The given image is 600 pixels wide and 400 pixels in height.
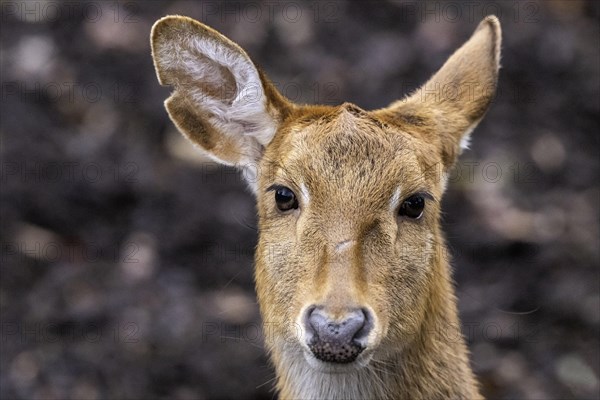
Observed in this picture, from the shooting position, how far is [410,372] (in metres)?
4.88

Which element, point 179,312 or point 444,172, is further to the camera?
point 179,312

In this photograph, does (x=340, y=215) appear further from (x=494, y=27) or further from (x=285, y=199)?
(x=494, y=27)

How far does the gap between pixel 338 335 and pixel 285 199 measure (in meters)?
0.84

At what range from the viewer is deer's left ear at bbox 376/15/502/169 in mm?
5219

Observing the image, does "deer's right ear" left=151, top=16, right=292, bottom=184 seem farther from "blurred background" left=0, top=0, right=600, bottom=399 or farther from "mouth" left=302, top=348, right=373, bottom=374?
"blurred background" left=0, top=0, right=600, bottom=399

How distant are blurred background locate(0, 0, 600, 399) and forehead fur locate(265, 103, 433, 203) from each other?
298 centimetres

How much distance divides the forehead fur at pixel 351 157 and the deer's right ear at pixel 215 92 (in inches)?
8.0

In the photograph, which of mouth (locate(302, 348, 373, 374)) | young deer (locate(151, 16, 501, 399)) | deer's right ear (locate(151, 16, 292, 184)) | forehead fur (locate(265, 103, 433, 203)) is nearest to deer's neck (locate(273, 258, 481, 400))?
young deer (locate(151, 16, 501, 399))

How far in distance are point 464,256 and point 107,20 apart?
3799 mm

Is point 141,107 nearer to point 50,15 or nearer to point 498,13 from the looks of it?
point 50,15

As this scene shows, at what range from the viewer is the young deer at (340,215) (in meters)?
4.45

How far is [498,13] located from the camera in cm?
977

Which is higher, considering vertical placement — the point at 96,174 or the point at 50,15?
the point at 50,15

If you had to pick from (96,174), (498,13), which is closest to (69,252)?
(96,174)
